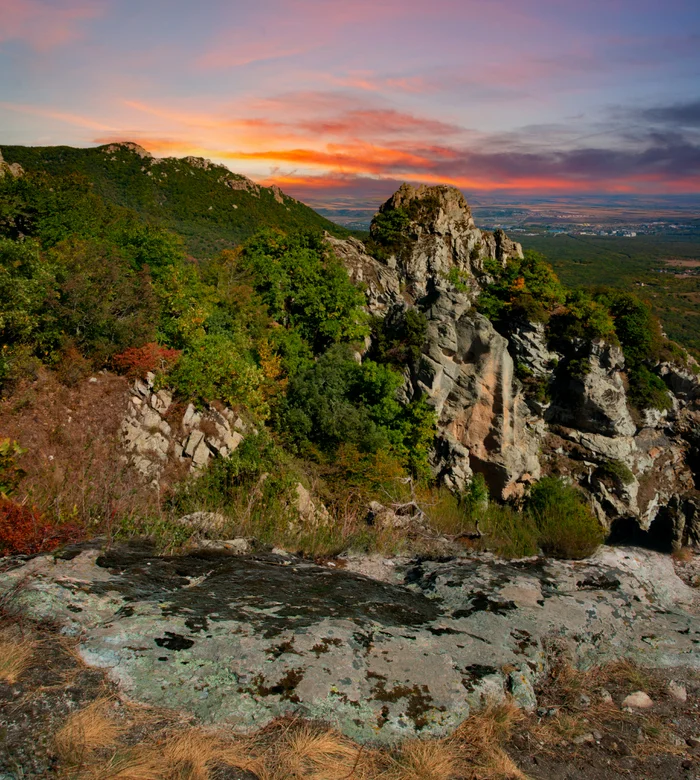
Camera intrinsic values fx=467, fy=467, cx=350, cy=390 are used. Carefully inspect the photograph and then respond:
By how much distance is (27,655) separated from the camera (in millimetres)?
3555

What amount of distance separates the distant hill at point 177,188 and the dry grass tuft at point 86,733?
52243 millimetres

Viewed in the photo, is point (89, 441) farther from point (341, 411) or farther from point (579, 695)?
point (579, 695)

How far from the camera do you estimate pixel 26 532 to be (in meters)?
5.57

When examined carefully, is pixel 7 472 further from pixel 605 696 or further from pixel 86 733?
pixel 605 696

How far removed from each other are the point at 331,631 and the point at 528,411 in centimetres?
1720

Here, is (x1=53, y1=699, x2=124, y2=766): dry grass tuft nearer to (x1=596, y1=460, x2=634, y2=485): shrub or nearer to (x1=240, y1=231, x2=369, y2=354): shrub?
(x1=240, y1=231, x2=369, y2=354): shrub

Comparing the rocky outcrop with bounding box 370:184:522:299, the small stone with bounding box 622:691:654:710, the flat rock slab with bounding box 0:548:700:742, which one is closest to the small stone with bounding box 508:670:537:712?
the flat rock slab with bounding box 0:548:700:742

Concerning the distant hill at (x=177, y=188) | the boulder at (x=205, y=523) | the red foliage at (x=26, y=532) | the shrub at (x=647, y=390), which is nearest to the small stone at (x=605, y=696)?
the boulder at (x=205, y=523)

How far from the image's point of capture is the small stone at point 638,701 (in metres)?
4.30

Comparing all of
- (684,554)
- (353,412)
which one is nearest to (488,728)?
(353,412)

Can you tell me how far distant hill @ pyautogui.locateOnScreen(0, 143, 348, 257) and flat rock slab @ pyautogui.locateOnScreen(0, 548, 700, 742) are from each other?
5028 centimetres

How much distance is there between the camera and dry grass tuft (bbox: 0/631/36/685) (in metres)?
3.35

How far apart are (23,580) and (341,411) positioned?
11.9m

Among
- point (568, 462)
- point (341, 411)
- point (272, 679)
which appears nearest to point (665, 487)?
point (568, 462)
